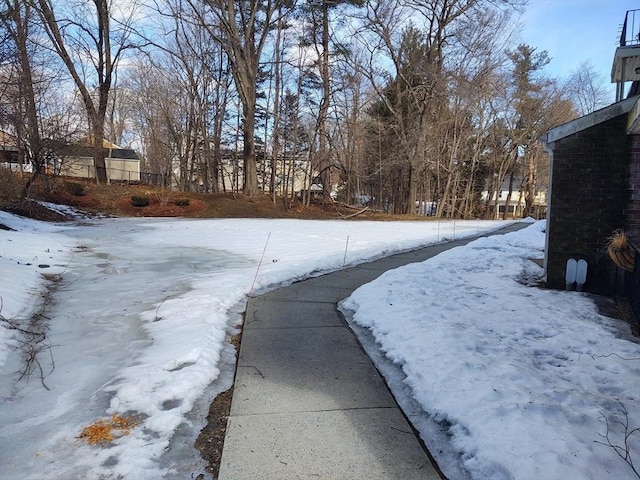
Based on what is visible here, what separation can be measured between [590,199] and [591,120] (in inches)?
48.0

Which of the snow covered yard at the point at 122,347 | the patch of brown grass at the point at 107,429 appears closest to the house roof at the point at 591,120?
the snow covered yard at the point at 122,347

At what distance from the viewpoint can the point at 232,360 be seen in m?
4.45

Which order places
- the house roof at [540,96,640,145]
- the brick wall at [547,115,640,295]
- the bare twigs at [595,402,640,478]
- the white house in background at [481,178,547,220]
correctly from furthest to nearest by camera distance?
the white house in background at [481,178,547,220], the brick wall at [547,115,640,295], the house roof at [540,96,640,145], the bare twigs at [595,402,640,478]

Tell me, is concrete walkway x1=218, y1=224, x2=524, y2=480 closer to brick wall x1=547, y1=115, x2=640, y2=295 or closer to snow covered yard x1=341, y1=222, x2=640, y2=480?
snow covered yard x1=341, y1=222, x2=640, y2=480

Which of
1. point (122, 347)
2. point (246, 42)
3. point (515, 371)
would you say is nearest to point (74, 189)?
point (246, 42)

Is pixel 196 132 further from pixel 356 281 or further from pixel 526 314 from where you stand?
pixel 526 314

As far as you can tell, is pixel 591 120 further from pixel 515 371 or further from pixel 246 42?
pixel 246 42

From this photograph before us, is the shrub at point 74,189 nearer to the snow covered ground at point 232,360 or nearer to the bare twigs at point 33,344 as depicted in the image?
the snow covered ground at point 232,360

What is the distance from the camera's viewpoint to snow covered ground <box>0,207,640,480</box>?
2.75 meters

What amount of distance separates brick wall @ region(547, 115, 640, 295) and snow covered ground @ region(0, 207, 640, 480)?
2.65 ft

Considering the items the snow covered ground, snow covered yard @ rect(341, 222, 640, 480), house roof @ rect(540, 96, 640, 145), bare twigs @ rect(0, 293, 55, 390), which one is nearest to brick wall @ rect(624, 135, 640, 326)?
house roof @ rect(540, 96, 640, 145)

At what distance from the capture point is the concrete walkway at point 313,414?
273 cm

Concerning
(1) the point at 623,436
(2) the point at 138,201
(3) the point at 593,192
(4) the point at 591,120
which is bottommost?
(1) the point at 623,436

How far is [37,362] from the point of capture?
425 cm
